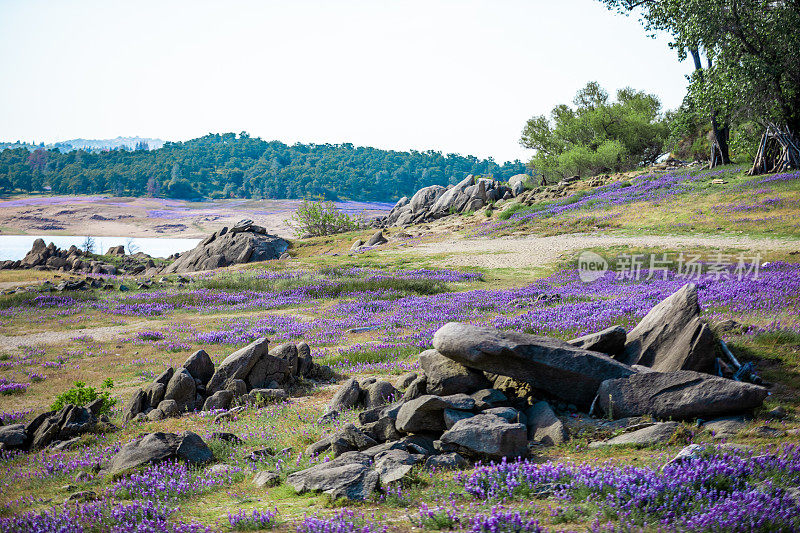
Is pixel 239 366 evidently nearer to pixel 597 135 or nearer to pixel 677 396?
pixel 677 396

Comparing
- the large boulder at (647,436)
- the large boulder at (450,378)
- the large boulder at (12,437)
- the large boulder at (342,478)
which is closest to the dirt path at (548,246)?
the large boulder at (647,436)

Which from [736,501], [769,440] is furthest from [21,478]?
[769,440]

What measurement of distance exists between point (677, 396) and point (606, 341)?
5.34 ft

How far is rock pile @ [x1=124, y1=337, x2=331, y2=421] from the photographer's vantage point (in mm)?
9352

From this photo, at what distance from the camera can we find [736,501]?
3.98 meters

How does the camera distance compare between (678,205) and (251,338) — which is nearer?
(251,338)

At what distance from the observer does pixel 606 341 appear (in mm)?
7590

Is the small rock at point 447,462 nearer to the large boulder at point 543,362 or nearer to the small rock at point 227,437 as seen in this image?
the large boulder at point 543,362

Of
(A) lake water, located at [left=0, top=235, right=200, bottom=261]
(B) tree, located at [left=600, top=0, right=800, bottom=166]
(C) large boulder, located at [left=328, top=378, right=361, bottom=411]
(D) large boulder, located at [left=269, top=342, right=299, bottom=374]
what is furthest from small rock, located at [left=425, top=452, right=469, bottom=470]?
(A) lake water, located at [left=0, top=235, right=200, bottom=261]

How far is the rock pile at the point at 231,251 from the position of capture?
40.3 m

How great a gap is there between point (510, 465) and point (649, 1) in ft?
123

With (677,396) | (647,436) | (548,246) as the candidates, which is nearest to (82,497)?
(647,436)

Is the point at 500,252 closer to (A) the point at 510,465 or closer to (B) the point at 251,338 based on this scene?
(B) the point at 251,338

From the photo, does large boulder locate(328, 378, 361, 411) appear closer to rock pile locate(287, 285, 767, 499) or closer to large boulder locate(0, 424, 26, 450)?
rock pile locate(287, 285, 767, 499)
